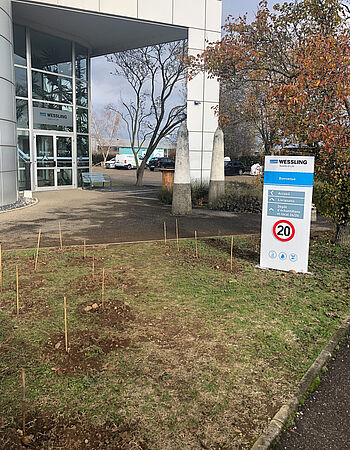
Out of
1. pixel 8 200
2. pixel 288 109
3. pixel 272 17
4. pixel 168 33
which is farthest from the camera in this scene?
pixel 168 33

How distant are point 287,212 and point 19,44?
16442mm

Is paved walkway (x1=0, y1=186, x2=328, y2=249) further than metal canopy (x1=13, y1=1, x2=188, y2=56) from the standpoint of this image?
No

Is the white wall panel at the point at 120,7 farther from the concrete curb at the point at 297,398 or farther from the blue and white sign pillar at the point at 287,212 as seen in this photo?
the concrete curb at the point at 297,398

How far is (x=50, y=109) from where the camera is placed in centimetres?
2022

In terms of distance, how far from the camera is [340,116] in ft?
24.3

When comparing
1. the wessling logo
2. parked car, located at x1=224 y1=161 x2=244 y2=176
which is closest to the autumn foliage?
the wessling logo

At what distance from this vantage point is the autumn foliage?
6719 mm

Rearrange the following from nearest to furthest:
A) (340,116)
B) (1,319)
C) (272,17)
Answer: (1,319), (340,116), (272,17)

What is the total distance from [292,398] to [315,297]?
2.54m

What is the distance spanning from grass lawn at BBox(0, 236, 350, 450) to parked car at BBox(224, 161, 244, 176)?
3592 cm

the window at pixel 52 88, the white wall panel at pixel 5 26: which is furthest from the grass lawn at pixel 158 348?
the window at pixel 52 88

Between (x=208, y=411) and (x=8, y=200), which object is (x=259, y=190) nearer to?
(x=8, y=200)

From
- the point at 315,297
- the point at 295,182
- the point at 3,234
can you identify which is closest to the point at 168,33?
the point at 3,234

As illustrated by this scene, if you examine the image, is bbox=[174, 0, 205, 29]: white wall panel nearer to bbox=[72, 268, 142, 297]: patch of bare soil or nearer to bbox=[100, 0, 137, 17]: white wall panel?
bbox=[100, 0, 137, 17]: white wall panel
